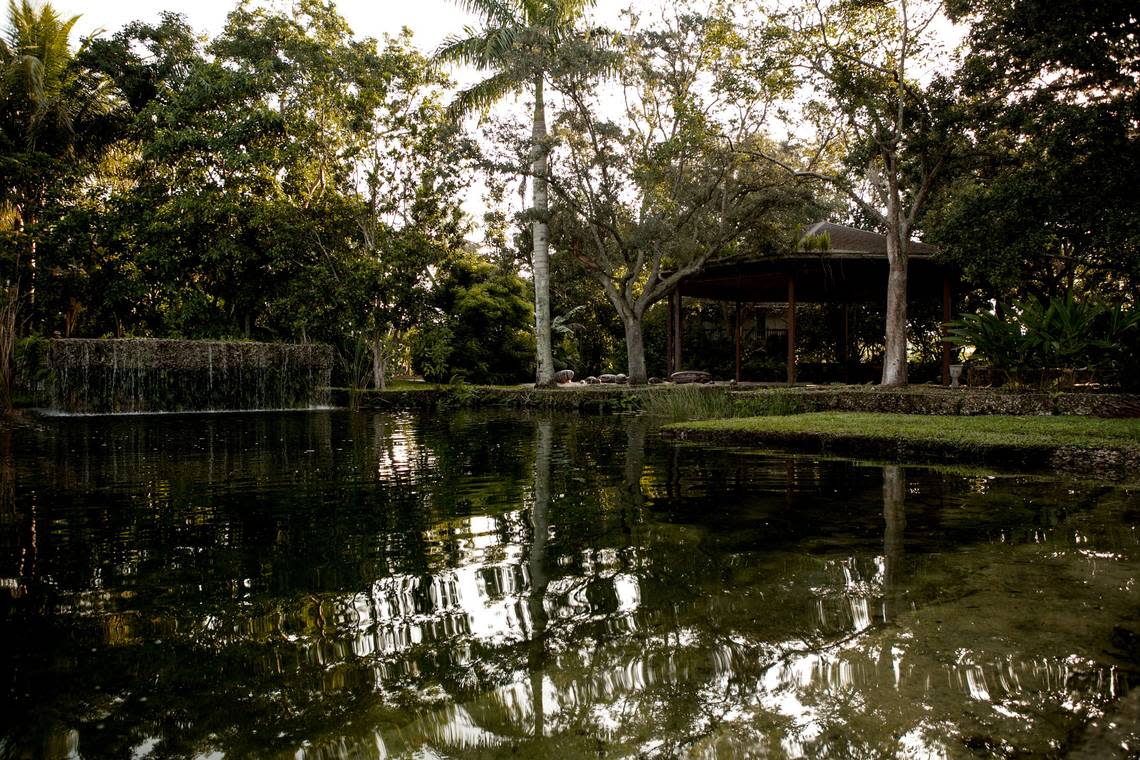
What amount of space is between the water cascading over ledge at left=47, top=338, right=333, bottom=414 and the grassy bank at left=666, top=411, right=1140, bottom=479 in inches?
554

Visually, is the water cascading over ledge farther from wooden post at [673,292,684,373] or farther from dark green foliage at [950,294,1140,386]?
dark green foliage at [950,294,1140,386]

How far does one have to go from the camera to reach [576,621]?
2.74 m

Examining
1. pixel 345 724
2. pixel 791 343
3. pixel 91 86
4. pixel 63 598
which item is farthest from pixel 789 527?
pixel 91 86

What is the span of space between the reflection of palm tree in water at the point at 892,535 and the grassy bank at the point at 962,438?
1083mm

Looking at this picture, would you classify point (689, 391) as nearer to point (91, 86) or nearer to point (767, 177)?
point (767, 177)

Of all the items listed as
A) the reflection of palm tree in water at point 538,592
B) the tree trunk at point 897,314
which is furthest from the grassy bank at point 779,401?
the reflection of palm tree in water at point 538,592

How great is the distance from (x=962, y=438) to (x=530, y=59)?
574 inches

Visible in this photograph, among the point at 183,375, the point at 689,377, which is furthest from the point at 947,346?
the point at 183,375

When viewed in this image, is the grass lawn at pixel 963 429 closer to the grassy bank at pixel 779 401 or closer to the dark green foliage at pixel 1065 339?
the grassy bank at pixel 779 401

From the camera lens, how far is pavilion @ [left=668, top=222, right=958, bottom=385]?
60.2 feet

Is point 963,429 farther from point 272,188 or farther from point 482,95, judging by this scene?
point 272,188

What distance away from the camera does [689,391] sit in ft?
44.9

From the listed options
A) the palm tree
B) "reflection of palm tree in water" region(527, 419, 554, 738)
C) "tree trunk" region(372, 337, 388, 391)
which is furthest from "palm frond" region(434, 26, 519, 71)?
"reflection of palm tree in water" region(527, 419, 554, 738)

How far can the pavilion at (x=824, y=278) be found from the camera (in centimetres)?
1834
